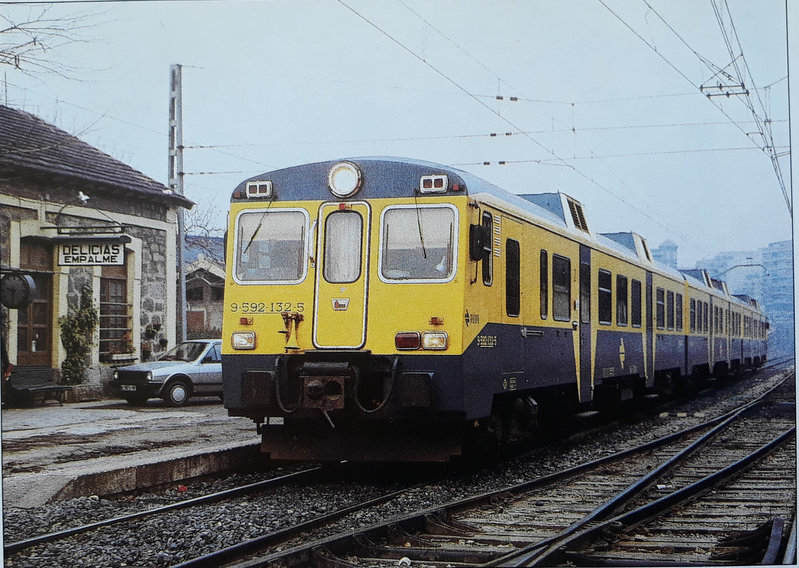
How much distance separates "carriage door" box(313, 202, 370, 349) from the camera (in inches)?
272

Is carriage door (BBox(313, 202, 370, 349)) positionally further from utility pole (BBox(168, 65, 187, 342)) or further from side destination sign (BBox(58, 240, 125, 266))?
side destination sign (BBox(58, 240, 125, 266))

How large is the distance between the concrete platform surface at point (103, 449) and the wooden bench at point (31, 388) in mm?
79

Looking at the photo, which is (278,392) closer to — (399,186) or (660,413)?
(399,186)

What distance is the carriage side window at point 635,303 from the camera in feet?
38.1

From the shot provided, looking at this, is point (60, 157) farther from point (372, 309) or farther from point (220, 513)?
point (220, 513)

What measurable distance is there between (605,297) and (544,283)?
7.19 ft

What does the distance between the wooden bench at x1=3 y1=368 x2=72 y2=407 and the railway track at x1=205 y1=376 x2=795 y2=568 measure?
8.34ft

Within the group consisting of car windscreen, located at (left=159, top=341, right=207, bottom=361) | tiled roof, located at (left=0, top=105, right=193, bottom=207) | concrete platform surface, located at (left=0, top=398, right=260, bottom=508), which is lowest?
concrete platform surface, located at (left=0, top=398, right=260, bottom=508)

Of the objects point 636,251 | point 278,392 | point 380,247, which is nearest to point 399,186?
point 380,247

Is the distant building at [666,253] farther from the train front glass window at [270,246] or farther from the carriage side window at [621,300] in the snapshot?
the train front glass window at [270,246]

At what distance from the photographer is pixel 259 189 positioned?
7254 mm

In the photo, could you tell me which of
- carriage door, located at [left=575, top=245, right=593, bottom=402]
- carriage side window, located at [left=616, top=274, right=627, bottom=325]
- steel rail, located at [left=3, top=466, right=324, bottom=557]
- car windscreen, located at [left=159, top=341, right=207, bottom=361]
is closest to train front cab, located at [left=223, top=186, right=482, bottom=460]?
steel rail, located at [left=3, top=466, right=324, bottom=557]

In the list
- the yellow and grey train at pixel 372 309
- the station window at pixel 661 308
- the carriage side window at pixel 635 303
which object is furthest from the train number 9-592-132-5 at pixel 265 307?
the station window at pixel 661 308

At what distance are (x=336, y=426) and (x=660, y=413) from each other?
7.56 meters
